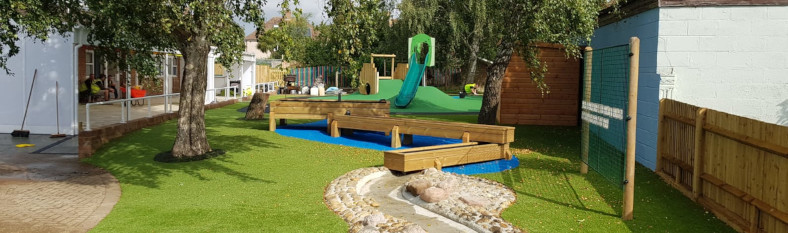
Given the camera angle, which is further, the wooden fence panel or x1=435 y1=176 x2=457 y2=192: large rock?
x1=435 y1=176 x2=457 y2=192: large rock

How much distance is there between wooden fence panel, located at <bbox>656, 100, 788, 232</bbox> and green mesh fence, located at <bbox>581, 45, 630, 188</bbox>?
1.01m

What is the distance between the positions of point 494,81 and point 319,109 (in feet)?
15.8

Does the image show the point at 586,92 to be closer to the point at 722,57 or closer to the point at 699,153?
the point at 699,153

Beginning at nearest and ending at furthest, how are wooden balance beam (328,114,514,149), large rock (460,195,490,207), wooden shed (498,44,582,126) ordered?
large rock (460,195,490,207) < wooden balance beam (328,114,514,149) < wooden shed (498,44,582,126)

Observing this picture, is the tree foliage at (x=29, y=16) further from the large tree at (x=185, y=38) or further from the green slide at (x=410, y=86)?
the green slide at (x=410, y=86)

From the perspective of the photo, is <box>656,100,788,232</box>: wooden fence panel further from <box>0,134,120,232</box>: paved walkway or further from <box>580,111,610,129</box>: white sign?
<box>0,134,120,232</box>: paved walkway

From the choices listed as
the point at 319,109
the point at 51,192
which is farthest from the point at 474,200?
the point at 319,109

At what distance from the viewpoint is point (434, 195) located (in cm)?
859

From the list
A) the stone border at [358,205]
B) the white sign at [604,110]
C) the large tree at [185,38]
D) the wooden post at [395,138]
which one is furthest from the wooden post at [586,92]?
the large tree at [185,38]

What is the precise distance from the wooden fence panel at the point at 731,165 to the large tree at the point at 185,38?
7.53m

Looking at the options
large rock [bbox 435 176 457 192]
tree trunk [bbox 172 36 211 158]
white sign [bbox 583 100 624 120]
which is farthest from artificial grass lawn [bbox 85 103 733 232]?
white sign [bbox 583 100 624 120]

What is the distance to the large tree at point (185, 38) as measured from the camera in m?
11.2

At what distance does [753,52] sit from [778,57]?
456 millimetres

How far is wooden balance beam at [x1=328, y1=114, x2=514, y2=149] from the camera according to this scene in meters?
12.7
